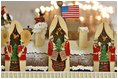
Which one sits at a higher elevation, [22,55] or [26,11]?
[26,11]

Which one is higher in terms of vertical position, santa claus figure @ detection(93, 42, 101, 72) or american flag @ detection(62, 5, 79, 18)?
american flag @ detection(62, 5, 79, 18)

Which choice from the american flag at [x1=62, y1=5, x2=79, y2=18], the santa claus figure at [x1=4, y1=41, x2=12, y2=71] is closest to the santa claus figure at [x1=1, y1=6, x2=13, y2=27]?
the santa claus figure at [x1=4, y1=41, x2=12, y2=71]

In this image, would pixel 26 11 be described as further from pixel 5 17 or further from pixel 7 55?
pixel 7 55

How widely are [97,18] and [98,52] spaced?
25 cm

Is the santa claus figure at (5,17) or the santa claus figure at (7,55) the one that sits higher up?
the santa claus figure at (5,17)

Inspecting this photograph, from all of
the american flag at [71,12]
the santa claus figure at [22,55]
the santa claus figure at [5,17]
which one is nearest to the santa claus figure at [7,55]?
the santa claus figure at [22,55]

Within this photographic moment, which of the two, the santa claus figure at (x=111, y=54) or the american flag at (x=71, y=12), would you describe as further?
the american flag at (x=71, y=12)

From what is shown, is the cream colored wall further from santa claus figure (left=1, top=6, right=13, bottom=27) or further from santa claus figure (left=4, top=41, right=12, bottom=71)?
santa claus figure (left=4, top=41, right=12, bottom=71)

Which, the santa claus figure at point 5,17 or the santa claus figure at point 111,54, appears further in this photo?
the santa claus figure at point 5,17

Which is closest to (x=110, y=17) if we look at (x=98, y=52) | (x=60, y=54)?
(x=98, y=52)

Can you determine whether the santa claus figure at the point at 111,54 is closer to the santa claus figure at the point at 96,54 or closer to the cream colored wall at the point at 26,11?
the santa claus figure at the point at 96,54

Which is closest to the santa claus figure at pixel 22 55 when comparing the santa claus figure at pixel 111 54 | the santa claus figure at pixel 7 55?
the santa claus figure at pixel 7 55

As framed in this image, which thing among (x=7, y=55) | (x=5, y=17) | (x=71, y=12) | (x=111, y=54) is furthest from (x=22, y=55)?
(x=111, y=54)

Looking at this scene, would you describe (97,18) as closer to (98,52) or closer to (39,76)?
(98,52)
